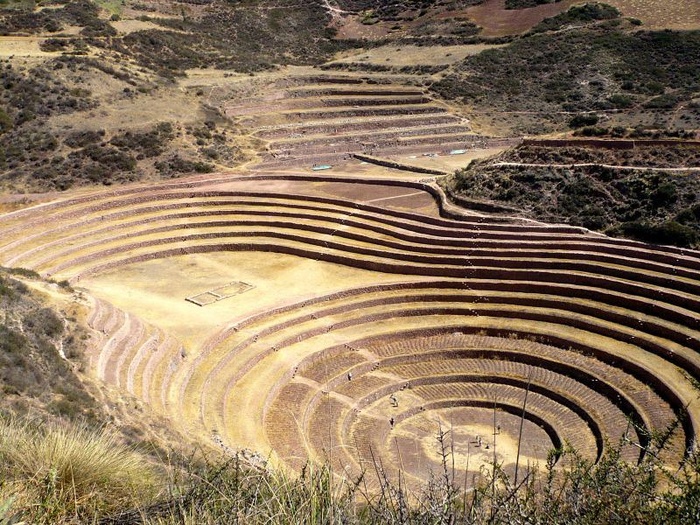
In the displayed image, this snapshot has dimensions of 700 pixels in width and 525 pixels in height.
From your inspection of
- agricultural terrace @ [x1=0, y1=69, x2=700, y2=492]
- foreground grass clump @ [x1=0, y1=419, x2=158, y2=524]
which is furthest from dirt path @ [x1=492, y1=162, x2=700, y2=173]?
foreground grass clump @ [x1=0, y1=419, x2=158, y2=524]

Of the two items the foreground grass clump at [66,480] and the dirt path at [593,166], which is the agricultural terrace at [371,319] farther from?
the foreground grass clump at [66,480]


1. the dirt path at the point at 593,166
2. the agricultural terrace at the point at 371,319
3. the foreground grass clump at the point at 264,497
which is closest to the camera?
the foreground grass clump at the point at 264,497

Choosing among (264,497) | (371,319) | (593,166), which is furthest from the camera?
(593,166)

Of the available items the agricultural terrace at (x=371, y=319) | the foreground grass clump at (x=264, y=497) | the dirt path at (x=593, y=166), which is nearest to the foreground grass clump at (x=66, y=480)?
the foreground grass clump at (x=264, y=497)

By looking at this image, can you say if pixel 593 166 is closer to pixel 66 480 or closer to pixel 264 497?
pixel 264 497

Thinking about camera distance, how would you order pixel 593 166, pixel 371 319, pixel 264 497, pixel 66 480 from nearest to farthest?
1. pixel 264 497
2. pixel 66 480
3. pixel 371 319
4. pixel 593 166

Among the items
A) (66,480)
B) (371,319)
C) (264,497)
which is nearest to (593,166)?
(371,319)

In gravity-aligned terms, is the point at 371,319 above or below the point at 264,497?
below

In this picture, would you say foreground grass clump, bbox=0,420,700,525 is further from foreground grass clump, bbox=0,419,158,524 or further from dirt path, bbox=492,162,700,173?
dirt path, bbox=492,162,700,173

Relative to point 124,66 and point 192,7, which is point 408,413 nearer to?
point 124,66
